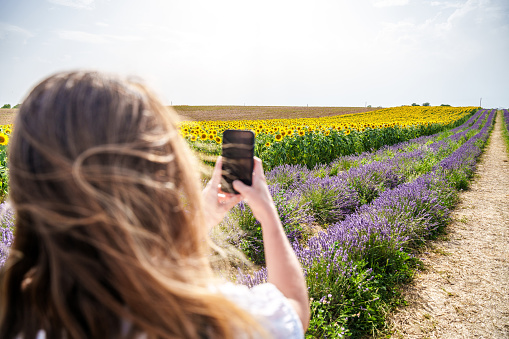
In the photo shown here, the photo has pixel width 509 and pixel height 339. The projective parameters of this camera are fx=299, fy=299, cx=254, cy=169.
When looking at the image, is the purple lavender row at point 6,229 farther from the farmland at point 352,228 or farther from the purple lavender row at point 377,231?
the purple lavender row at point 377,231

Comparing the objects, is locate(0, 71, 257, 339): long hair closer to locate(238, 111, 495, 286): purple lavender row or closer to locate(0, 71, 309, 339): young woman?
locate(0, 71, 309, 339): young woman

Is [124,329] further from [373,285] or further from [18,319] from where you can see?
[373,285]

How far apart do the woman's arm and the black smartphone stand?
0.05 metres

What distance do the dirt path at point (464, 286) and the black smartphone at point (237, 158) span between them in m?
2.23

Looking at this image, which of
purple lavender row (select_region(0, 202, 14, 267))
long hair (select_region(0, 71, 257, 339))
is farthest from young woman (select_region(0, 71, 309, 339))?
purple lavender row (select_region(0, 202, 14, 267))

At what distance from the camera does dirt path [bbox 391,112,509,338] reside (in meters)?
2.57

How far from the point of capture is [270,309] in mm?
851

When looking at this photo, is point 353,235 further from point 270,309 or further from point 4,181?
point 4,181

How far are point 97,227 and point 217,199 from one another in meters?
0.63

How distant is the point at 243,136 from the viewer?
3.90ft

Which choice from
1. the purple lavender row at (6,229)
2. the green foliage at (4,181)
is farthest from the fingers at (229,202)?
the green foliage at (4,181)

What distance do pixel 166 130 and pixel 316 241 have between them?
2564 mm

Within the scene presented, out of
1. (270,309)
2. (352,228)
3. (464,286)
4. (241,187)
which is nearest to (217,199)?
(241,187)

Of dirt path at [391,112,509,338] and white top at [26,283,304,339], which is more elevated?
white top at [26,283,304,339]
